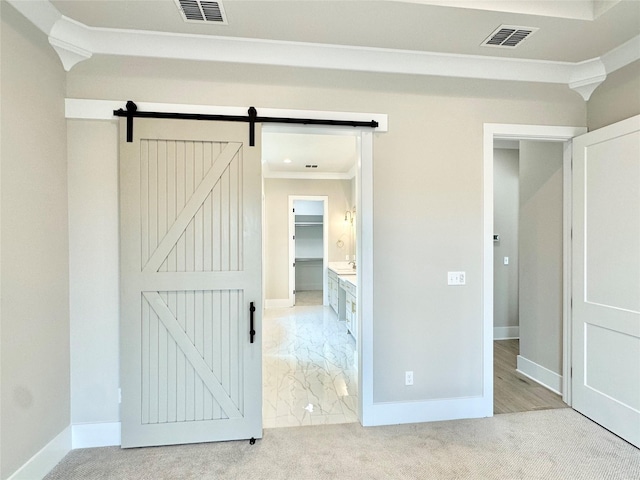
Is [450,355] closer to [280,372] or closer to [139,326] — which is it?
[280,372]

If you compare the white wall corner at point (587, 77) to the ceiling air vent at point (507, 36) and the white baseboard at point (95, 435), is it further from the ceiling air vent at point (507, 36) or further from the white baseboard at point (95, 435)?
the white baseboard at point (95, 435)

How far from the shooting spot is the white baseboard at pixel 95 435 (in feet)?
7.37

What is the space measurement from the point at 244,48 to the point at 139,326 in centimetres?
213

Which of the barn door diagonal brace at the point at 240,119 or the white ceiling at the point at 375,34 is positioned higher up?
the white ceiling at the point at 375,34

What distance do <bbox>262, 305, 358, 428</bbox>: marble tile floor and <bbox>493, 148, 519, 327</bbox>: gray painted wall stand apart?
7.49 ft

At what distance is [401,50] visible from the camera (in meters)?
2.42

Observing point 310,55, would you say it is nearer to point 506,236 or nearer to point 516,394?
point 516,394

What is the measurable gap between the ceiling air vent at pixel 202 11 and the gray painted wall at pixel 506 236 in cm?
421

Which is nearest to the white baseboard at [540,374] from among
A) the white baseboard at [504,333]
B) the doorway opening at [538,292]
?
the doorway opening at [538,292]

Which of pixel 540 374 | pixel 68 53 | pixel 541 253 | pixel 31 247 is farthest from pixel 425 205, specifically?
pixel 68 53

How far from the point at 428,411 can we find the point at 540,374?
152 cm

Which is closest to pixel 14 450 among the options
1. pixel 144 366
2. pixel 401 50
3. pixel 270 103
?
pixel 144 366

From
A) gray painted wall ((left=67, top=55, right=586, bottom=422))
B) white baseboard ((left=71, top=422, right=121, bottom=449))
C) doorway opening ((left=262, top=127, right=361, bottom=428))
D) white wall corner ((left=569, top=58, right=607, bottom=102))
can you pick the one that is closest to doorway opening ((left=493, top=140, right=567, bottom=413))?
white wall corner ((left=569, top=58, right=607, bottom=102))

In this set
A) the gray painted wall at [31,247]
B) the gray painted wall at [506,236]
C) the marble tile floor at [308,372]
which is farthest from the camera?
the gray painted wall at [506,236]
